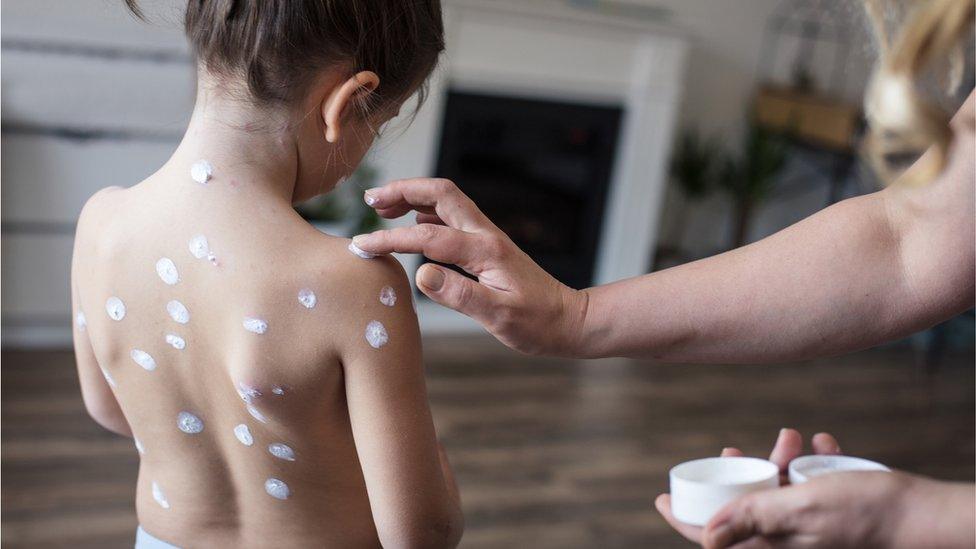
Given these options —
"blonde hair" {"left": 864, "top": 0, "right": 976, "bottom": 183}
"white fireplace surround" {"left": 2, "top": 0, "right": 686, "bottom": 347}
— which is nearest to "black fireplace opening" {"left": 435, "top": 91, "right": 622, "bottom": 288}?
"white fireplace surround" {"left": 2, "top": 0, "right": 686, "bottom": 347}

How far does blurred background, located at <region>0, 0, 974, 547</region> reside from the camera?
2770 mm

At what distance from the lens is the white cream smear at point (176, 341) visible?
99cm

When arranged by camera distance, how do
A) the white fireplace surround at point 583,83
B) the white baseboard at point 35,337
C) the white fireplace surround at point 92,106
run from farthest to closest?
the white fireplace surround at point 583,83
the white baseboard at point 35,337
the white fireplace surround at point 92,106

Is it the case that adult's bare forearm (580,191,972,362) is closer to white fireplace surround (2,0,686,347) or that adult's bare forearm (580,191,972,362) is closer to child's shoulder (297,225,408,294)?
child's shoulder (297,225,408,294)

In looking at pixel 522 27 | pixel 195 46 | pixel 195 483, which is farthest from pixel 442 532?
pixel 522 27

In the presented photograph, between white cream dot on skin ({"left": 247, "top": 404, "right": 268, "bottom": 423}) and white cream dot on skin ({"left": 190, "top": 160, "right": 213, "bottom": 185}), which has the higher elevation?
white cream dot on skin ({"left": 190, "top": 160, "right": 213, "bottom": 185})

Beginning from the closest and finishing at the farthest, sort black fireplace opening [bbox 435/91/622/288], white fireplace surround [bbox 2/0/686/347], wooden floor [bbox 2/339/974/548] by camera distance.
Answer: wooden floor [bbox 2/339/974/548] < white fireplace surround [bbox 2/0/686/347] < black fireplace opening [bbox 435/91/622/288]

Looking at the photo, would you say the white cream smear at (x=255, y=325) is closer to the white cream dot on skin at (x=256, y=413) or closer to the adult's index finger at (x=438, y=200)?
the white cream dot on skin at (x=256, y=413)

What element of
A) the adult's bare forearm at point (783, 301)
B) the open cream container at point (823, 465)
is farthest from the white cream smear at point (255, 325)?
the open cream container at point (823, 465)

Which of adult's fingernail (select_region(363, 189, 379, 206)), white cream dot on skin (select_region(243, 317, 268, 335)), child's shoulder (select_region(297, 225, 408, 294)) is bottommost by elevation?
white cream dot on skin (select_region(243, 317, 268, 335))

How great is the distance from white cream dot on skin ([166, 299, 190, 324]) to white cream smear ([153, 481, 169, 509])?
195mm

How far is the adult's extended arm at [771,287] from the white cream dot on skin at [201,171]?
6.9 inches

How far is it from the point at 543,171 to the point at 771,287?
3.32 meters

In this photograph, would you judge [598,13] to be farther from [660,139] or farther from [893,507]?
[893,507]
